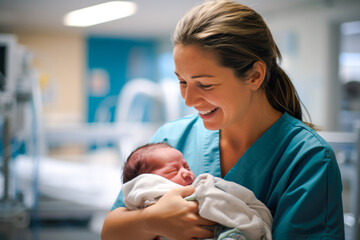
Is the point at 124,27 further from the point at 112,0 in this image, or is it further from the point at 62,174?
the point at 62,174

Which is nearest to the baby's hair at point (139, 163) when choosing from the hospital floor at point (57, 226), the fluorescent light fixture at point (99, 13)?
the hospital floor at point (57, 226)

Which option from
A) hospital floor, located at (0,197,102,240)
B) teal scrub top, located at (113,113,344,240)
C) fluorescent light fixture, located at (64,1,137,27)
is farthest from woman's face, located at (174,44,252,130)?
fluorescent light fixture, located at (64,1,137,27)

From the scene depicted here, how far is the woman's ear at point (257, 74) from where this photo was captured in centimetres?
85

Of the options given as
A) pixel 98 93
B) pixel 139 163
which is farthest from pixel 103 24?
pixel 139 163

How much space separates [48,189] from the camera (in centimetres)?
295

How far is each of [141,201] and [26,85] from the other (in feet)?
6.22

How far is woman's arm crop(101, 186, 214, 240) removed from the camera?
0.76 meters

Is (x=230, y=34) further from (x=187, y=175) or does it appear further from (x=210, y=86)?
(x=187, y=175)

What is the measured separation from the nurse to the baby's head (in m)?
0.05

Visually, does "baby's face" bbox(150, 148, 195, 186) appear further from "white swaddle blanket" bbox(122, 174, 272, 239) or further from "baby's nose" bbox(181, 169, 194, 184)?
"white swaddle blanket" bbox(122, 174, 272, 239)

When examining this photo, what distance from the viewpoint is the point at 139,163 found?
3.23 feet

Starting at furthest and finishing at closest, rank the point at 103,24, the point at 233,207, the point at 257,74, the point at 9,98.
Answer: the point at 103,24 < the point at 9,98 < the point at 257,74 < the point at 233,207

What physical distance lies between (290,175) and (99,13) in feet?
17.1

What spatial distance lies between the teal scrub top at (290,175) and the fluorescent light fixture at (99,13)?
434cm
